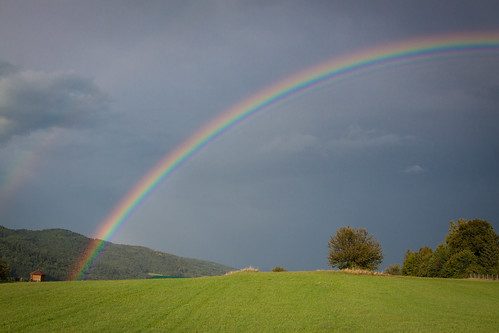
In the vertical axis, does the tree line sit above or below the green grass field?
above

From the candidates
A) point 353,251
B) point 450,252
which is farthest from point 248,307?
point 450,252

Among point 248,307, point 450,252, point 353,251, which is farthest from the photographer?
point 450,252

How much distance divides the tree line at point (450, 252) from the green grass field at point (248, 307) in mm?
15000

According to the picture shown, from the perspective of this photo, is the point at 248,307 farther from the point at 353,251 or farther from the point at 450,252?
the point at 450,252

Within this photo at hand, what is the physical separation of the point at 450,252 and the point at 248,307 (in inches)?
2838

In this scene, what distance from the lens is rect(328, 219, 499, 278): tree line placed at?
5000cm

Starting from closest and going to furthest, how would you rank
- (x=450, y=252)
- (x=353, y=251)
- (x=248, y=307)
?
(x=248, y=307), (x=353, y=251), (x=450, y=252)

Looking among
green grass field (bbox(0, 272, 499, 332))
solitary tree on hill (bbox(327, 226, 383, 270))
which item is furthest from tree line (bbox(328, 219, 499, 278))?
green grass field (bbox(0, 272, 499, 332))

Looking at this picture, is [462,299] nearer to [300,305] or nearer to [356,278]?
[356,278]

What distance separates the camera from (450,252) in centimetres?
7906

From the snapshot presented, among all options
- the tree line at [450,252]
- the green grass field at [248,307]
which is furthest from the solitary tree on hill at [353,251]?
the green grass field at [248,307]

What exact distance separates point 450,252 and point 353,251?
1663 inches

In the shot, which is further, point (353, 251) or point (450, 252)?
point (450, 252)

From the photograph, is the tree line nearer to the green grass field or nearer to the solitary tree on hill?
the solitary tree on hill
